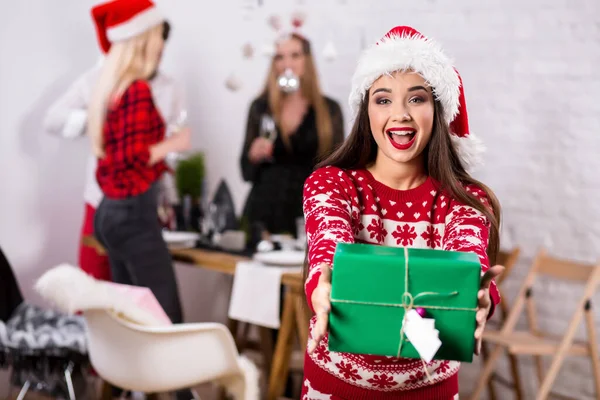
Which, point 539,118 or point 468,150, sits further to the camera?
point 539,118

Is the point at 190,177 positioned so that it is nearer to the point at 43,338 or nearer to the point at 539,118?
the point at 43,338

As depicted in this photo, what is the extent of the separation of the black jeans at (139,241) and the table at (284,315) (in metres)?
0.15

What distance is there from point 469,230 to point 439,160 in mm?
175

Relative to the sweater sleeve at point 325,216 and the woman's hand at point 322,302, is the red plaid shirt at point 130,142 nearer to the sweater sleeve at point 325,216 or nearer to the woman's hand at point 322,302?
the sweater sleeve at point 325,216

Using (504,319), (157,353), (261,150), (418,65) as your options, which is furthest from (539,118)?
(418,65)

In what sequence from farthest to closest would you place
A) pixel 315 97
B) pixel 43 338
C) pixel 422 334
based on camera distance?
pixel 315 97 → pixel 43 338 → pixel 422 334

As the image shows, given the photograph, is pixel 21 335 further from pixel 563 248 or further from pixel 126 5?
pixel 563 248

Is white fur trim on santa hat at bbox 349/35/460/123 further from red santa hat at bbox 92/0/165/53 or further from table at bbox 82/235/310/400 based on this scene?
red santa hat at bbox 92/0/165/53

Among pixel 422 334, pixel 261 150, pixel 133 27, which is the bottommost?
pixel 422 334

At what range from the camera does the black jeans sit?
3.40m

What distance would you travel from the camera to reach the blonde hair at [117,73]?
344cm

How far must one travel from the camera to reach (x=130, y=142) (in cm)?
346

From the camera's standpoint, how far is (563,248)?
3.68 m

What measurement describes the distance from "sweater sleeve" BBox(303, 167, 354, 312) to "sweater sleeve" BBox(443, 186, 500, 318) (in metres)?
0.18
